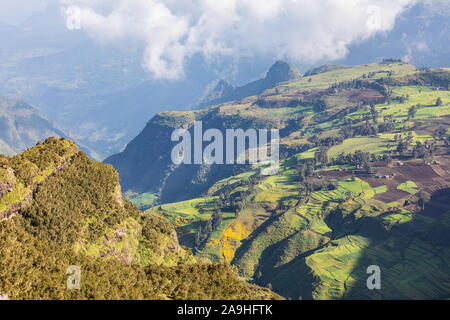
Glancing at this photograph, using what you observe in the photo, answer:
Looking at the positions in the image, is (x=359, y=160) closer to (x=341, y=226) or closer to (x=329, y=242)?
(x=341, y=226)

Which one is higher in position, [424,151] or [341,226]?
[424,151]

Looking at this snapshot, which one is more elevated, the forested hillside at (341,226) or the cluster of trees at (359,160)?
the cluster of trees at (359,160)

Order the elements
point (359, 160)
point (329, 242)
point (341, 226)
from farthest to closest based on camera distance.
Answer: point (359, 160) < point (341, 226) < point (329, 242)

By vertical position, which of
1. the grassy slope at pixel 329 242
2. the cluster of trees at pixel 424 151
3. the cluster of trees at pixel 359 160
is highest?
the cluster of trees at pixel 424 151

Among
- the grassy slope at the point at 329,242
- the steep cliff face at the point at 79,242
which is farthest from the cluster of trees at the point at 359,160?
the steep cliff face at the point at 79,242

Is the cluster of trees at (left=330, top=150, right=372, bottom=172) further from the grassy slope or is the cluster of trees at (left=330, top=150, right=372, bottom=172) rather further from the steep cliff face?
the steep cliff face

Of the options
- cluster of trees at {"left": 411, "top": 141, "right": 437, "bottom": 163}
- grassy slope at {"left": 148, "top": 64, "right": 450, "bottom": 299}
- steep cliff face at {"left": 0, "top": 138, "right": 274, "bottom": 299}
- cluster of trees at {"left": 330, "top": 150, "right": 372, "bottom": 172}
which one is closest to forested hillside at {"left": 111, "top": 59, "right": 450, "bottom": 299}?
grassy slope at {"left": 148, "top": 64, "right": 450, "bottom": 299}

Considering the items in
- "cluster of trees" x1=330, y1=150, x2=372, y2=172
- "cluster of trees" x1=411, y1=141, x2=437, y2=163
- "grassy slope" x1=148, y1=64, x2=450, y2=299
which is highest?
"cluster of trees" x1=411, y1=141, x2=437, y2=163

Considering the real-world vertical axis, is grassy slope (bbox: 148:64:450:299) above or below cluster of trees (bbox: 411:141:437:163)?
below

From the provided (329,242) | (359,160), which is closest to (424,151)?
(359,160)

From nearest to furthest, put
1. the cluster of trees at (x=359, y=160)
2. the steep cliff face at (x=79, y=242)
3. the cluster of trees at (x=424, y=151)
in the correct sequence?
1. the steep cliff face at (x=79, y=242)
2. the cluster of trees at (x=424, y=151)
3. the cluster of trees at (x=359, y=160)

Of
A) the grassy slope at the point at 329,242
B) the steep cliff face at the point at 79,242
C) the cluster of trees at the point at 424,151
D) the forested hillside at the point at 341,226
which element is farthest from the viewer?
the cluster of trees at the point at 424,151

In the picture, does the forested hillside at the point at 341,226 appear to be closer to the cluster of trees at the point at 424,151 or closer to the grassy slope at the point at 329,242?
the grassy slope at the point at 329,242
